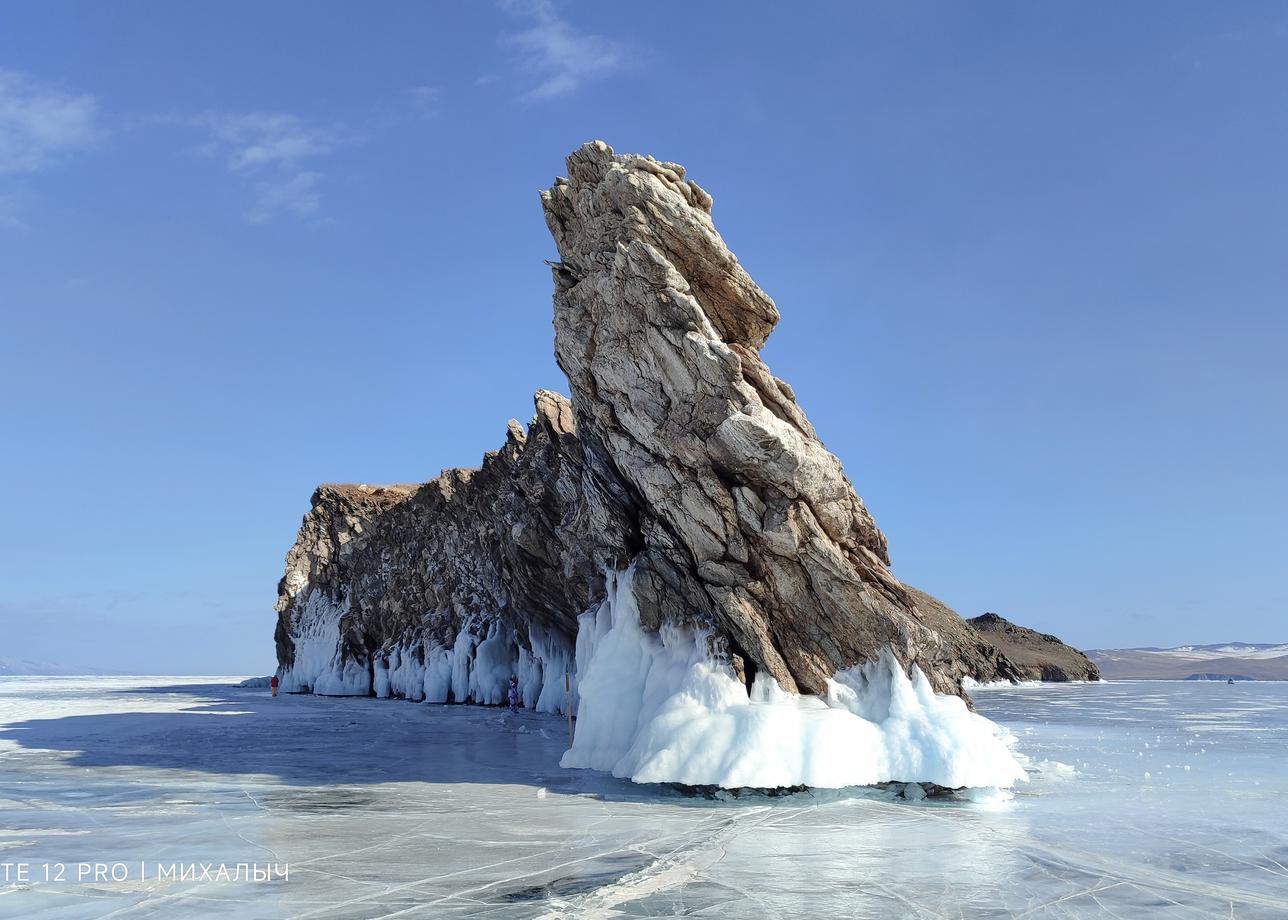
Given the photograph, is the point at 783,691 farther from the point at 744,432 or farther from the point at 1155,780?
the point at 1155,780

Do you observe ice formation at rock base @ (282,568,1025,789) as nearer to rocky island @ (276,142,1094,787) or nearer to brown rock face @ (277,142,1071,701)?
rocky island @ (276,142,1094,787)

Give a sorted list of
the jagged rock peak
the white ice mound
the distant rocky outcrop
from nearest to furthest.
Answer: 1. the white ice mound
2. the jagged rock peak
3. the distant rocky outcrop

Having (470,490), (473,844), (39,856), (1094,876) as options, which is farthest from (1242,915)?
(470,490)

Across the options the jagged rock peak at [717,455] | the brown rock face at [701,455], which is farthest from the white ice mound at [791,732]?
the jagged rock peak at [717,455]

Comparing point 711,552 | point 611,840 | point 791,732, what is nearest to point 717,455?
point 711,552

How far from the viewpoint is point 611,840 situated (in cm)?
1308

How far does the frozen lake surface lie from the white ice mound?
534 millimetres

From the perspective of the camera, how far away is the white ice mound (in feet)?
55.3

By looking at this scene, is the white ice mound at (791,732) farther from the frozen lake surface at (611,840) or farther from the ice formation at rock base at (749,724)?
the frozen lake surface at (611,840)

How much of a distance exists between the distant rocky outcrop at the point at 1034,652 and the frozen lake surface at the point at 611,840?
99.1 metres

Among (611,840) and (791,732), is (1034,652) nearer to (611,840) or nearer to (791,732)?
(791,732)

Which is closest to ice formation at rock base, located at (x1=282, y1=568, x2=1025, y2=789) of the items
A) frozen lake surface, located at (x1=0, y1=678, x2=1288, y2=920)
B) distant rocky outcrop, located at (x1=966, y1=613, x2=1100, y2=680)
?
frozen lake surface, located at (x1=0, y1=678, x2=1288, y2=920)

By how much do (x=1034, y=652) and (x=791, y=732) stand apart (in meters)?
128

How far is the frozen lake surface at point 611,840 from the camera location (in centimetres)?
993
